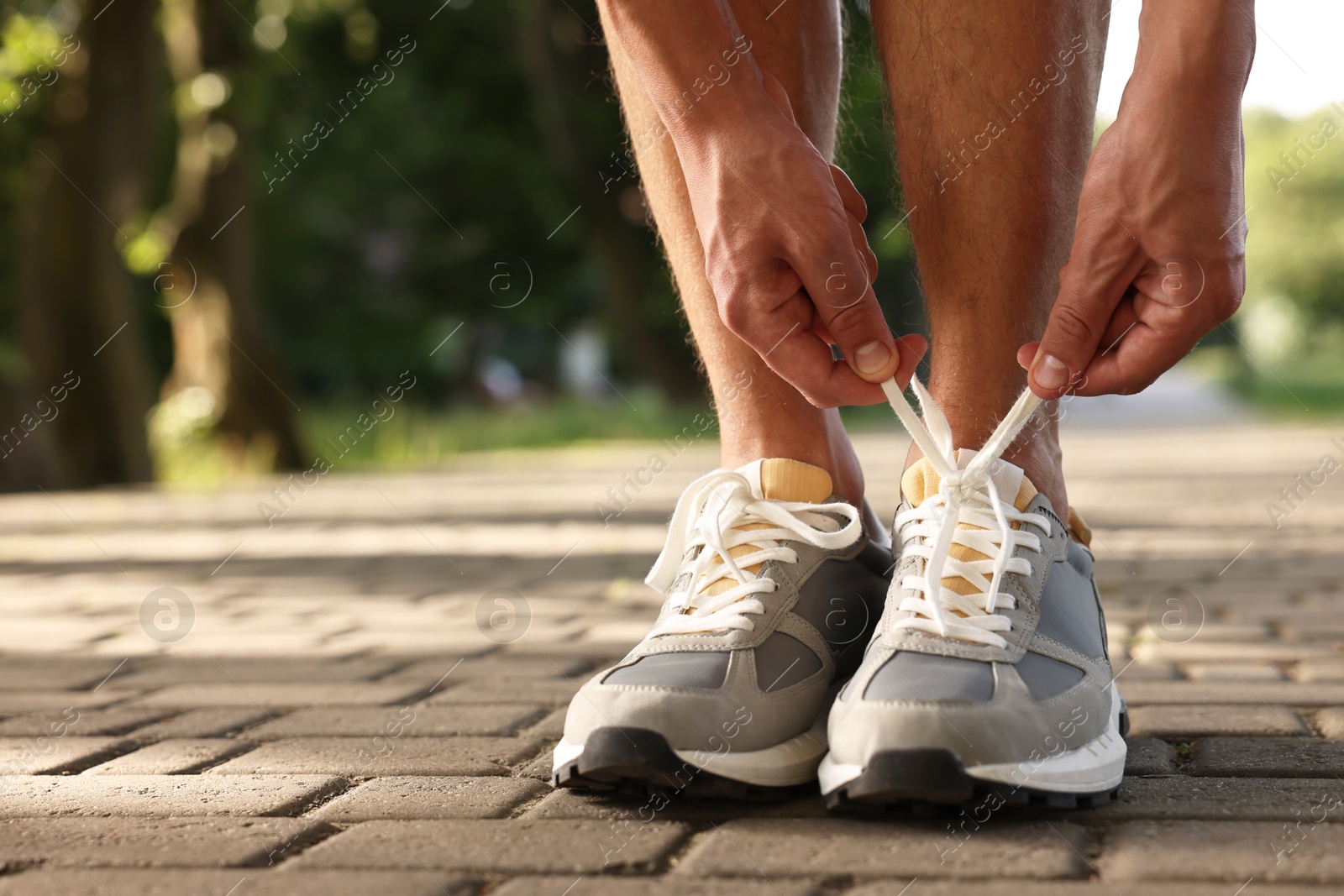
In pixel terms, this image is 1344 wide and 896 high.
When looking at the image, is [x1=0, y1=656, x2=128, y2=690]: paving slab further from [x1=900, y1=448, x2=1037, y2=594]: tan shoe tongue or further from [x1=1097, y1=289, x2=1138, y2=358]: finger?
[x1=1097, y1=289, x2=1138, y2=358]: finger

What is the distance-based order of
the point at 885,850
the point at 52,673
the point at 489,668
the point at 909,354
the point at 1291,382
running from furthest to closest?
the point at 1291,382 < the point at 52,673 < the point at 489,668 < the point at 909,354 < the point at 885,850

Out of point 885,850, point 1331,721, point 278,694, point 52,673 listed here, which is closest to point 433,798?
point 885,850

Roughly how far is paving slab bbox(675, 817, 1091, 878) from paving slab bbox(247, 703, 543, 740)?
677 mm

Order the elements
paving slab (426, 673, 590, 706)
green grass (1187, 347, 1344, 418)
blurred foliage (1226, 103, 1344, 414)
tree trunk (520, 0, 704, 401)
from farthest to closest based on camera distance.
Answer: blurred foliage (1226, 103, 1344, 414), tree trunk (520, 0, 704, 401), green grass (1187, 347, 1344, 418), paving slab (426, 673, 590, 706)

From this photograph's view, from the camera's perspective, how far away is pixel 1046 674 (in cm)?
156

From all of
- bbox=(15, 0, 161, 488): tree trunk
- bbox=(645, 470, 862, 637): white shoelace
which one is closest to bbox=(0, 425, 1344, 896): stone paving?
bbox=(645, 470, 862, 637): white shoelace

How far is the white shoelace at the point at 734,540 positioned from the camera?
1.69m

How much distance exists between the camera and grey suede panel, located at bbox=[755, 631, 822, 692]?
63.7 inches

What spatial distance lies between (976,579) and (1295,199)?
5856 cm

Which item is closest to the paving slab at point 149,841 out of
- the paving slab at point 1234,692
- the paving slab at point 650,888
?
the paving slab at point 650,888

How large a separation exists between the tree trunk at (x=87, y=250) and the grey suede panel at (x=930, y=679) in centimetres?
880

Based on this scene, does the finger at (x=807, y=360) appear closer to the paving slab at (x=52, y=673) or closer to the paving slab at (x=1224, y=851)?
the paving slab at (x=1224, y=851)

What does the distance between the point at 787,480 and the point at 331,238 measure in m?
29.2

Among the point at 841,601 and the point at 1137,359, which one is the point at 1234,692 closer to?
the point at 841,601
